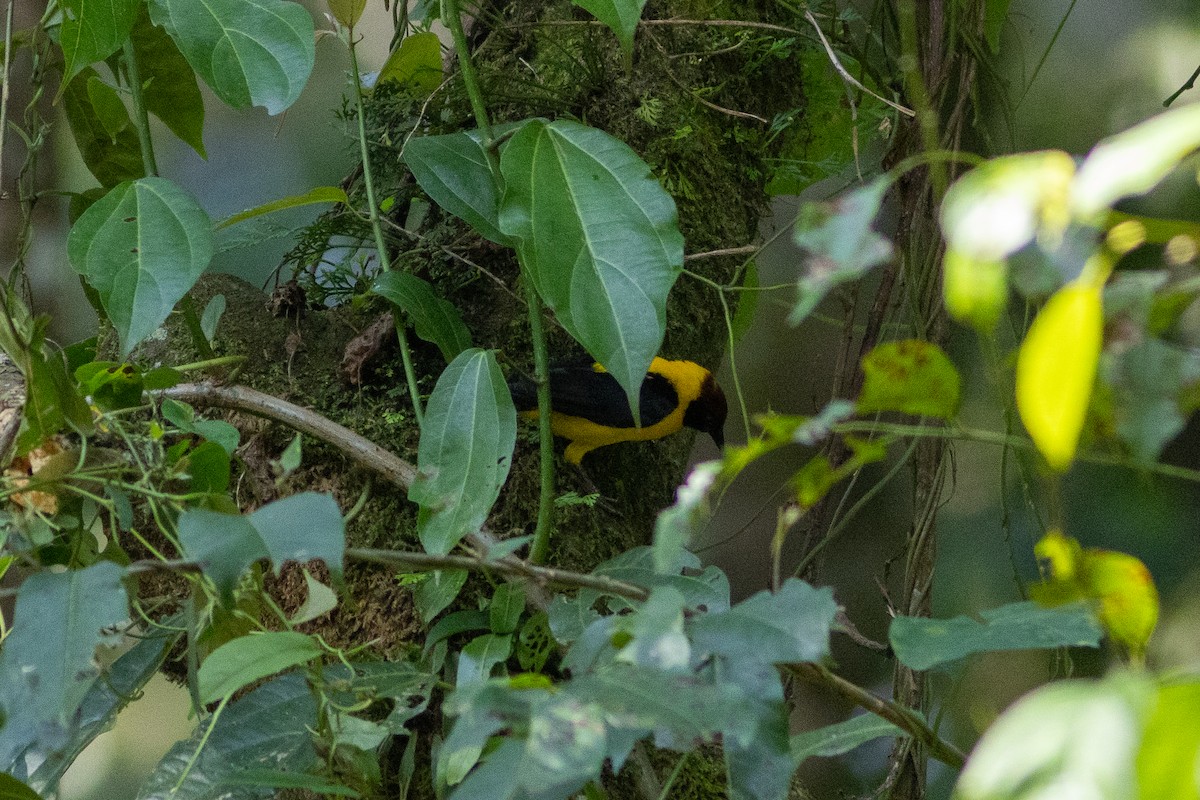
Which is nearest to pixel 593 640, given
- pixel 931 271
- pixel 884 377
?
pixel 884 377

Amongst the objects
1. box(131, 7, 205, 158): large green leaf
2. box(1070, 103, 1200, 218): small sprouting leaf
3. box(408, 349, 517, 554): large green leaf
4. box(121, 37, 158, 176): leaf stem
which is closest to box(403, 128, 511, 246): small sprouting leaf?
box(408, 349, 517, 554): large green leaf

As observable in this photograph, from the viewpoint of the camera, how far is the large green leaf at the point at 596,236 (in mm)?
1045

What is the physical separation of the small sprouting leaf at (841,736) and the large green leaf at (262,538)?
0.42 metres

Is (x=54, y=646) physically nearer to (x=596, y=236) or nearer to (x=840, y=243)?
(x=840, y=243)

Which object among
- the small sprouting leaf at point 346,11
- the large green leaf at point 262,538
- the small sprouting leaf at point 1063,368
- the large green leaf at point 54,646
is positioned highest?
the small sprouting leaf at point 346,11

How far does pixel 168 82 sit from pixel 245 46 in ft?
1.72

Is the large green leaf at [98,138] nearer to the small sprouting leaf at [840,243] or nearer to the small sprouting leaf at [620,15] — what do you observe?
the small sprouting leaf at [620,15]

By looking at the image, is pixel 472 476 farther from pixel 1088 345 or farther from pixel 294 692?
pixel 1088 345

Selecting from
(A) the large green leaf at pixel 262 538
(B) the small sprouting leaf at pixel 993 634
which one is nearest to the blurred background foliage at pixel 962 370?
(B) the small sprouting leaf at pixel 993 634

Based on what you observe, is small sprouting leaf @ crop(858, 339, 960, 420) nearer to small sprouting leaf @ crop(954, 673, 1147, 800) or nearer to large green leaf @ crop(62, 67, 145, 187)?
small sprouting leaf @ crop(954, 673, 1147, 800)

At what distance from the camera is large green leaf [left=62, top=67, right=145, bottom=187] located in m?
1.63

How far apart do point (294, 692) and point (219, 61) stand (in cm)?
73

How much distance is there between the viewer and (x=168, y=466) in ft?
3.54

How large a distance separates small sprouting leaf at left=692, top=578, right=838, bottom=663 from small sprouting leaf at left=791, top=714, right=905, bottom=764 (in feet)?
0.67
